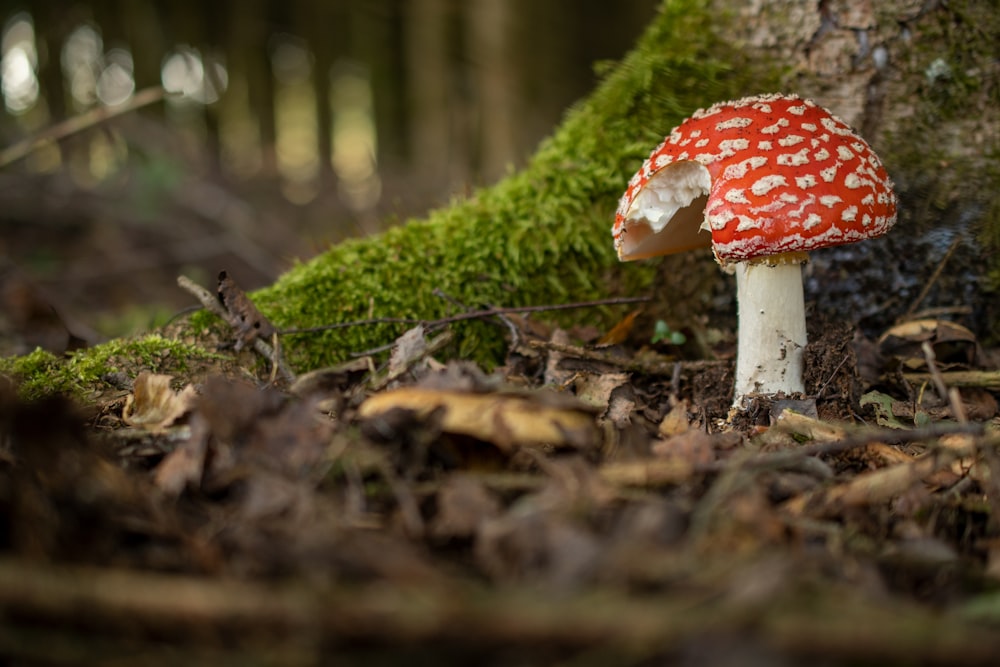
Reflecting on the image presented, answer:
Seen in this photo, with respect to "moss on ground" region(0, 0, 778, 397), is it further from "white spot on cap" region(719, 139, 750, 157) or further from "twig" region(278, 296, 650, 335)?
"white spot on cap" region(719, 139, 750, 157)

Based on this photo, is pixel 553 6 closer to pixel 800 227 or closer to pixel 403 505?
pixel 800 227

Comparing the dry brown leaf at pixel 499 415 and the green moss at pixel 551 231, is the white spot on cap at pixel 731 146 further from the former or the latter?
the dry brown leaf at pixel 499 415

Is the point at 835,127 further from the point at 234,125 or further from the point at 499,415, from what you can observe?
the point at 234,125

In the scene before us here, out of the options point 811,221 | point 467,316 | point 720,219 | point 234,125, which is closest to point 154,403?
point 467,316

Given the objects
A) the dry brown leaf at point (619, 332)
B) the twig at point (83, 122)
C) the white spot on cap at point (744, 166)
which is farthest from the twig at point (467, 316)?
the twig at point (83, 122)

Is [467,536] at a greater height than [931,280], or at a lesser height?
lesser

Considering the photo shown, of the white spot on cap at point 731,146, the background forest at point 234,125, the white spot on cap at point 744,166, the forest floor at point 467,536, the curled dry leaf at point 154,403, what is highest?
the background forest at point 234,125

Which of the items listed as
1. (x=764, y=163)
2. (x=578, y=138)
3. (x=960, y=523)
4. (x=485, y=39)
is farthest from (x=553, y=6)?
(x=960, y=523)
